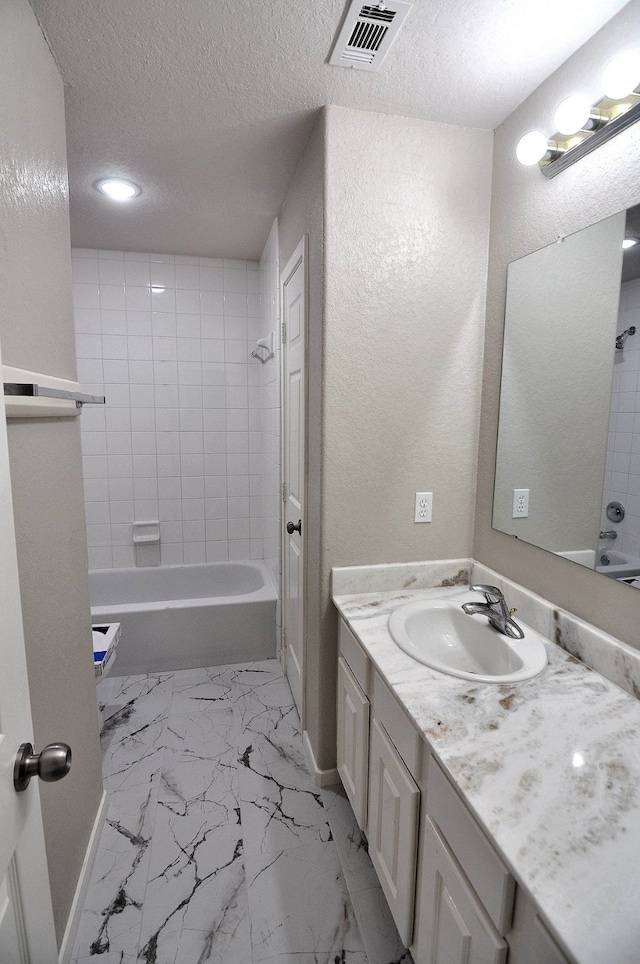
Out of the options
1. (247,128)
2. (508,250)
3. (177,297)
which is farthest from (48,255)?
(177,297)

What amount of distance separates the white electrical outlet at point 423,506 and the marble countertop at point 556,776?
0.53 meters

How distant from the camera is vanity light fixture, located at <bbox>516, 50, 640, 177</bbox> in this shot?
103 centimetres

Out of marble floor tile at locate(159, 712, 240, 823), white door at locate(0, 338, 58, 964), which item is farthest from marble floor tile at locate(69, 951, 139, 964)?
white door at locate(0, 338, 58, 964)

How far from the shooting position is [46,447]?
1.21 metres

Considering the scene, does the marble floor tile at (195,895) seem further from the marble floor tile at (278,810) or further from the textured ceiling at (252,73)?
the textured ceiling at (252,73)

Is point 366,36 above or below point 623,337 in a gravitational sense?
above

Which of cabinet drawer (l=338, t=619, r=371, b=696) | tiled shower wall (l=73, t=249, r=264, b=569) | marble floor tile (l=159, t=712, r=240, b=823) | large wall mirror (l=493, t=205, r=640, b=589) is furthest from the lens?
tiled shower wall (l=73, t=249, r=264, b=569)

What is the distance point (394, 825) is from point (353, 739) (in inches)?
13.6

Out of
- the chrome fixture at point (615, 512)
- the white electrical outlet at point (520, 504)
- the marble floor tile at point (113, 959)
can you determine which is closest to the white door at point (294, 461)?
the white electrical outlet at point (520, 504)

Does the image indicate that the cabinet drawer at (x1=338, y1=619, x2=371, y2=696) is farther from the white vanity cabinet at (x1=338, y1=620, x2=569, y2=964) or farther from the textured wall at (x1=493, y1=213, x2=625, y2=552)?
the textured wall at (x1=493, y1=213, x2=625, y2=552)

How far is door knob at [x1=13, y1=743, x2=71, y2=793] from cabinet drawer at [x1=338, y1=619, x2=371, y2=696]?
2.83 feet

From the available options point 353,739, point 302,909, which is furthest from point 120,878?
point 353,739

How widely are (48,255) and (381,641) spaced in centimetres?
139

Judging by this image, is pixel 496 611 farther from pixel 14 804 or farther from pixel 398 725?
pixel 14 804
